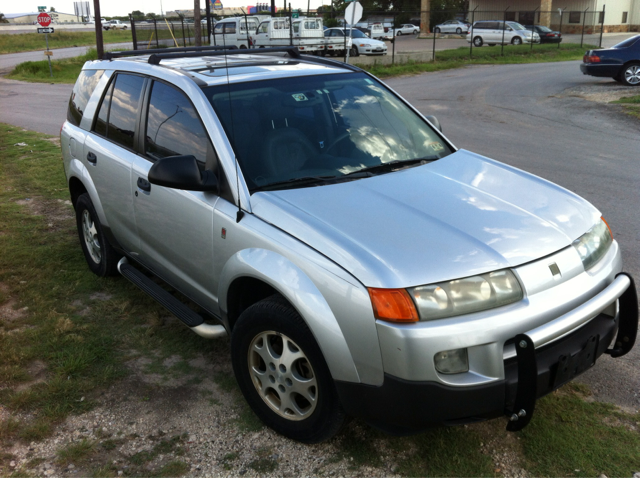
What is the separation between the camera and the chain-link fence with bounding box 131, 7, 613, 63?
30.8 m

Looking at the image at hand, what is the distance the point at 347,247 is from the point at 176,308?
1.63 metres

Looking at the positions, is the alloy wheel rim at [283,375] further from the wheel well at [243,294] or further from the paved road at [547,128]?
the paved road at [547,128]

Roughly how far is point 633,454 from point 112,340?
128 inches

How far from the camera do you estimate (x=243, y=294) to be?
3338 millimetres

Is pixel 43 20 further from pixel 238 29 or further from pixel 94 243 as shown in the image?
pixel 94 243

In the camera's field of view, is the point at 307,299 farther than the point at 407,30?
No

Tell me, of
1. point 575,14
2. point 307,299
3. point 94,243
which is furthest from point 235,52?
point 575,14

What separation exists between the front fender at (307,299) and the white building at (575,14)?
53.5 m

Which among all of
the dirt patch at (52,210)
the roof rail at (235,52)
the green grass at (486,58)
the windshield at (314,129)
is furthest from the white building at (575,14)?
the windshield at (314,129)

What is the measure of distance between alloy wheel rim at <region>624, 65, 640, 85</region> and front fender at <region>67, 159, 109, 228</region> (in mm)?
17127

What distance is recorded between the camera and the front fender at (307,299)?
2.60 metres

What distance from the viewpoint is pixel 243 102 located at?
362cm

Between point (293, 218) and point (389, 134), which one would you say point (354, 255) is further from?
point (389, 134)

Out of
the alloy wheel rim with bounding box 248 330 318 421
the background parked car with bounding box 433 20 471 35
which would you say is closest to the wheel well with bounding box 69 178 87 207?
the alloy wheel rim with bounding box 248 330 318 421
